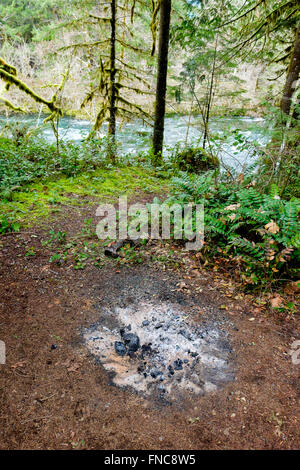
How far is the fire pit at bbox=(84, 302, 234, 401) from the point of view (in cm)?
239

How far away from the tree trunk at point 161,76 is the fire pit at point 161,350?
266 inches

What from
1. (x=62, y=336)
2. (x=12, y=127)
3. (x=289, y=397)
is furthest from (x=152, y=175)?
(x=289, y=397)

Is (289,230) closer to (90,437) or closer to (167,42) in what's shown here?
(90,437)

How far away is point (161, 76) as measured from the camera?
812 centimetres

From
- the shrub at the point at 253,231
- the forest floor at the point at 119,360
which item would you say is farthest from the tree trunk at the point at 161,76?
the forest floor at the point at 119,360

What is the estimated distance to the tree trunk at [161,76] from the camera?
24.4 feet

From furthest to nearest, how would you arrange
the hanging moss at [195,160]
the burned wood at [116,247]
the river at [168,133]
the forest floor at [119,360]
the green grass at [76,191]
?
the hanging moss at [195,160] < the river at [168,133] < the green grass at [76,191] < the burned wood at [116,247] < the forest floor at [119,360]

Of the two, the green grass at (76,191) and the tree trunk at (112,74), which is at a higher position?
the tree trunk at (112,74)

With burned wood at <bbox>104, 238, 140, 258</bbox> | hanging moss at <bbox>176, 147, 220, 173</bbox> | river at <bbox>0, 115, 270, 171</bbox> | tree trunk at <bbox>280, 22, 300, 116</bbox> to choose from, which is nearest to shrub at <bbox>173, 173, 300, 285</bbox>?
burned wood at <bbox>104, 238, 140, 258</bbox>

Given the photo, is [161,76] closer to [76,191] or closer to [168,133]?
[76,191]

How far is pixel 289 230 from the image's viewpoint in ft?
10.8

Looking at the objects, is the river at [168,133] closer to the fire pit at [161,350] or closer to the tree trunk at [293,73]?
the tree trunk at [293,73]

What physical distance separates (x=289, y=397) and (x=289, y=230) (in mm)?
1882
